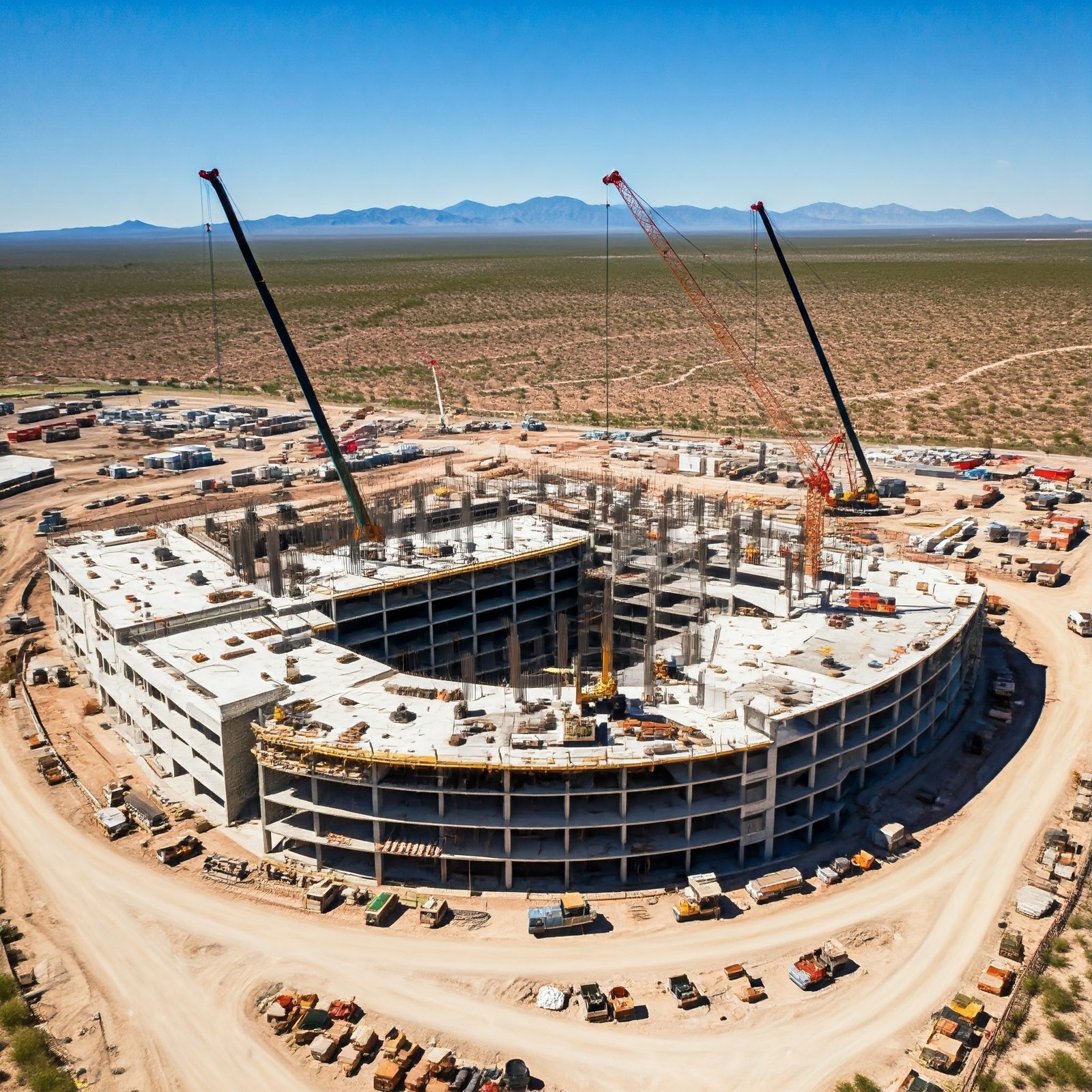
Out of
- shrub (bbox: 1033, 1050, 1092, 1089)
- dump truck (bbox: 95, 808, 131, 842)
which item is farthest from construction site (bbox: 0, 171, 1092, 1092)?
shrub (bbox: 1033, 1050, 1092, 1089)

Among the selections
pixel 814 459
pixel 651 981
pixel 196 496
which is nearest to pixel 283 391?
pixel 196 496

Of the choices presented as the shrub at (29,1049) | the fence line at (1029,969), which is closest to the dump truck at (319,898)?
the shrub at (29,1049)

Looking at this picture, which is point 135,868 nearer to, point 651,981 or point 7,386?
point 651,981

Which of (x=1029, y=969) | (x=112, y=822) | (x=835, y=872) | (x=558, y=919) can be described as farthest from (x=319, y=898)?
(x=1029, y=969)

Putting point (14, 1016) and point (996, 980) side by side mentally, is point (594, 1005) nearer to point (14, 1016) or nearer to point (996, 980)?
point (996, 980)

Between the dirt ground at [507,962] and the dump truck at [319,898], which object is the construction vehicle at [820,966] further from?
the dump truck at [319,898]

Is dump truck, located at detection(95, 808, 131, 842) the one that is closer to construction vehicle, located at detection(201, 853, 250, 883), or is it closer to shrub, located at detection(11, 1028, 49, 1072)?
construction vehicle, located at detection(201, 853, 250, 883)
